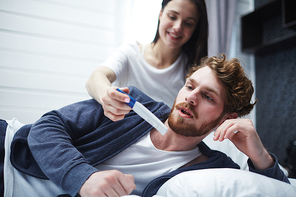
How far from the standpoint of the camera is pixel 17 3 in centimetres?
205

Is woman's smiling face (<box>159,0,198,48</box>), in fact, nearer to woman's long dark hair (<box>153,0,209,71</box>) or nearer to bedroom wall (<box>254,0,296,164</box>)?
woman's long dark hair (<box>153,0,209,71</box>)

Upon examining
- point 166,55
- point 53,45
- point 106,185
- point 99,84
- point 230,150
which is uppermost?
point 53,45

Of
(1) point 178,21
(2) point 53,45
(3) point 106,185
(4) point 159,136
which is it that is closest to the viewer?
(3) point 106,185

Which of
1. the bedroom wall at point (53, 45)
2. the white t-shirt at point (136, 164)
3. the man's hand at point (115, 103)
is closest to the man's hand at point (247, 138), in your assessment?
the white t-shirt at point (136, 164)

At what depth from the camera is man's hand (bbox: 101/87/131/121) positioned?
29.6 inches

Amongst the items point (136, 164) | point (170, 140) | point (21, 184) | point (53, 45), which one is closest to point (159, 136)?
point (170, 140)

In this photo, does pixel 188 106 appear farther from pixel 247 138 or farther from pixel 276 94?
pixel 276 94

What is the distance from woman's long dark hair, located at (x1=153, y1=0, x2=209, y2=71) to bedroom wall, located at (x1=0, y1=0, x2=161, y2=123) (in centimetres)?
80

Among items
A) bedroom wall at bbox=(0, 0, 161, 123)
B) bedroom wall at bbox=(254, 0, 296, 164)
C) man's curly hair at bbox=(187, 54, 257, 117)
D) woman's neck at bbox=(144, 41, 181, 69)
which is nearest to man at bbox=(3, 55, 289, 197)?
man's curly hair at bbox=(187, 54, 257, 117)

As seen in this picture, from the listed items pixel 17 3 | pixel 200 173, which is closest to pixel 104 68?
pixel 200 173

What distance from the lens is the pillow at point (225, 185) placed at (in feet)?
2.44

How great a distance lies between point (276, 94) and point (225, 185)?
6.27ft

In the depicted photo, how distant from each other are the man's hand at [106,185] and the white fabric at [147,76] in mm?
924

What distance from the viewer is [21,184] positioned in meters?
0.89
